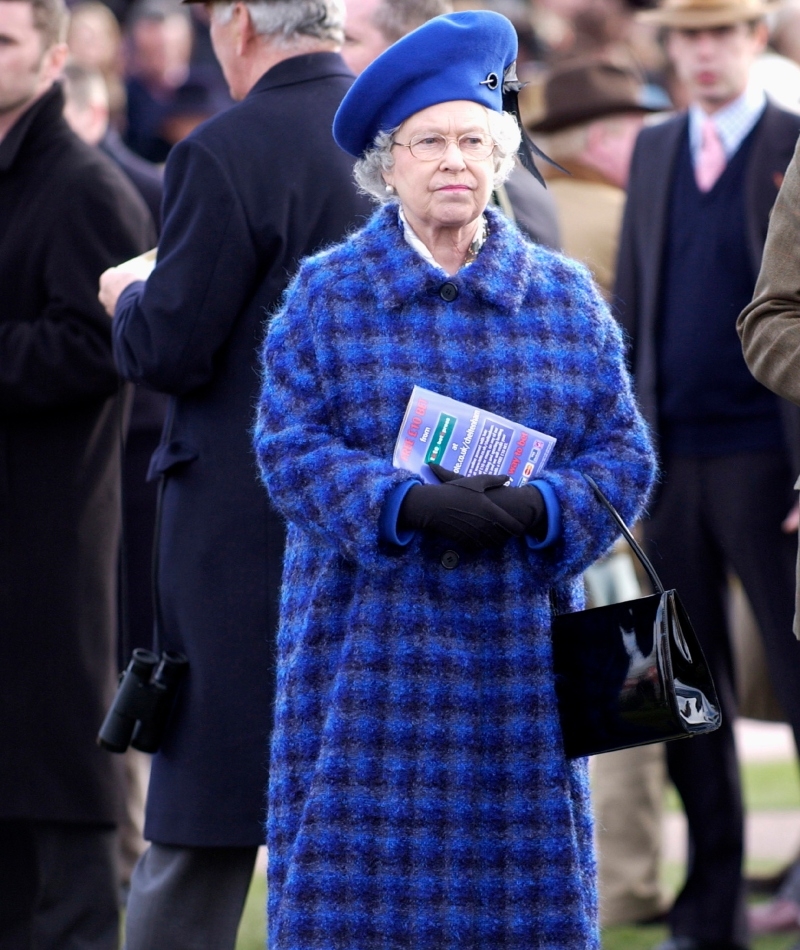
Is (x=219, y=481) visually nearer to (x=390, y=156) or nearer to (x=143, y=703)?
(x=143, y=703)

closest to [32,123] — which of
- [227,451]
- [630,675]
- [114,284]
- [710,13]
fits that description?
[114,284]

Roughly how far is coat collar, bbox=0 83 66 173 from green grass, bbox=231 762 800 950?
7.42 ft

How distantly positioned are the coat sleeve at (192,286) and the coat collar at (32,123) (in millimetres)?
865

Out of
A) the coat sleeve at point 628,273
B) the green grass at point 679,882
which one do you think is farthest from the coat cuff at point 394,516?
the green grass at point 679,882

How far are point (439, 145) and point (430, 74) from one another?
0.12m

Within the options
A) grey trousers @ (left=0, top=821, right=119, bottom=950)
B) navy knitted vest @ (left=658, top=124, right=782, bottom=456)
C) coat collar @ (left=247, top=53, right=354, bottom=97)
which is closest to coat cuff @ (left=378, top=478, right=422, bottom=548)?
coat collar @ (left=247, top=53, right=354, bottom=97)

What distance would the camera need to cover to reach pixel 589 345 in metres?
3.15

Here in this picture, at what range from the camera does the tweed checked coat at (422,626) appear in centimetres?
300

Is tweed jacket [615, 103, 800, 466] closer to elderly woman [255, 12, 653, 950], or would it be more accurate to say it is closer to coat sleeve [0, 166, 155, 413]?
coat sleeve [0, 166, 155, 413]

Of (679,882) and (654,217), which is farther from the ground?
(654,217)

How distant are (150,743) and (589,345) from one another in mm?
1254

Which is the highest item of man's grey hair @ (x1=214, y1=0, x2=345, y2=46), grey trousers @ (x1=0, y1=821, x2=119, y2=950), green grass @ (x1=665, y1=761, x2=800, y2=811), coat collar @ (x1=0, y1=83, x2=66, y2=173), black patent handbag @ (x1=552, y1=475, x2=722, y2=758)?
man's grey hair @ (x1=214, y1=0, x2=345, y2=46)

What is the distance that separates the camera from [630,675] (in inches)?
116

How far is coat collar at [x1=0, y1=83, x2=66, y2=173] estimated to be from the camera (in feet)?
14.1
